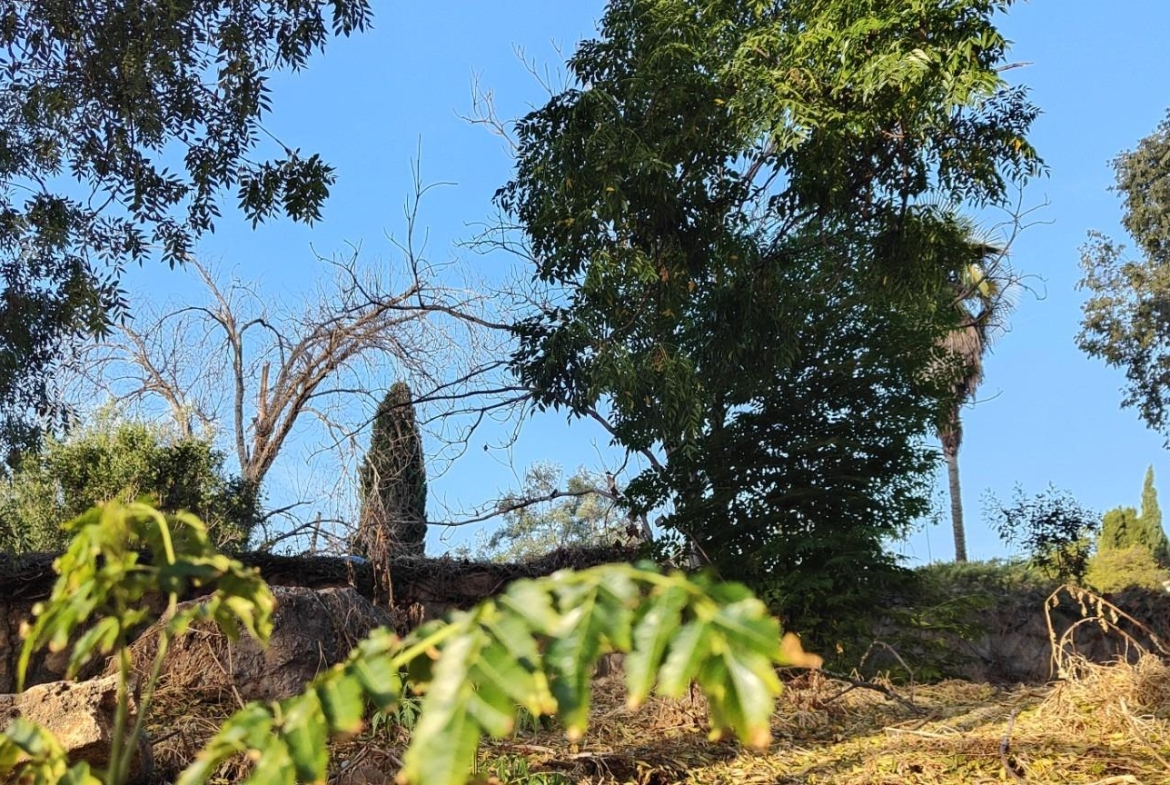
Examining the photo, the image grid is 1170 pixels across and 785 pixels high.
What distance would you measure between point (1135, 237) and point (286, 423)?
15.3 metres

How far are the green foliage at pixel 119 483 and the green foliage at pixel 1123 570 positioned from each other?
10.8 metres

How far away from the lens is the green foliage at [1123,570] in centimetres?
1344

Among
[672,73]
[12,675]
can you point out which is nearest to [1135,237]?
[672,73]

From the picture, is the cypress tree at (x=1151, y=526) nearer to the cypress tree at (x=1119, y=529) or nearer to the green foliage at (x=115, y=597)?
the cypress tree at (x=1119, y=529)

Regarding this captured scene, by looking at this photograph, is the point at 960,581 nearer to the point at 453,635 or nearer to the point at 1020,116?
the point at 1020,116

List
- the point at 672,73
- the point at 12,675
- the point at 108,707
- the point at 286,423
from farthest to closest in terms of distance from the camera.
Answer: the point at 286,423, the point at 672,73, the point at 12,675, the point at 108,707

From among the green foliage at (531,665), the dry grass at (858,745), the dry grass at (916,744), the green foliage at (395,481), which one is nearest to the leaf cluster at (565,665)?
the green foliage at (531,665)

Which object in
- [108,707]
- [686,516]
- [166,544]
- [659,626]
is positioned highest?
[686,516]

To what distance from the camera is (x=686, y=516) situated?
8.98 m

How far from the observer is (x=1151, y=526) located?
800 inches

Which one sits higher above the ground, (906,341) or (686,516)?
(906,341)

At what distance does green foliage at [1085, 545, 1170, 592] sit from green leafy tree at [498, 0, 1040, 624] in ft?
20.1

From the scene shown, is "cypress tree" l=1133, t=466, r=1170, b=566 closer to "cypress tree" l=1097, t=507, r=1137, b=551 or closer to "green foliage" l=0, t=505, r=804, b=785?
"cypress tree" l=1097, t=507, r=1137, b=551

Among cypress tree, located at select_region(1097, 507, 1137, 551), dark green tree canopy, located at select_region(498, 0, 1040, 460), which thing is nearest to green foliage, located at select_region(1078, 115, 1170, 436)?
cypress tree, located at select_region(1097, 507, 1137, 551)
